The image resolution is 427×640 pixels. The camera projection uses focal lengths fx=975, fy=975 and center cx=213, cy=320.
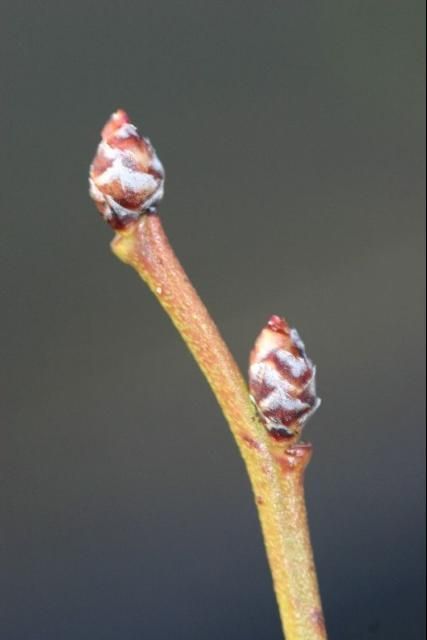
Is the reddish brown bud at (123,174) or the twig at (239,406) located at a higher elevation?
the reddish brown bud at (123,174)

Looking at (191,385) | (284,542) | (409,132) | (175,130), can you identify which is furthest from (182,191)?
(284,542)

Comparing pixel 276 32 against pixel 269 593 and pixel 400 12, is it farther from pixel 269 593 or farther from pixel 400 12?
pixel 269 593

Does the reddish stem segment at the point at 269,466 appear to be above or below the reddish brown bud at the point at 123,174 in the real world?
below
